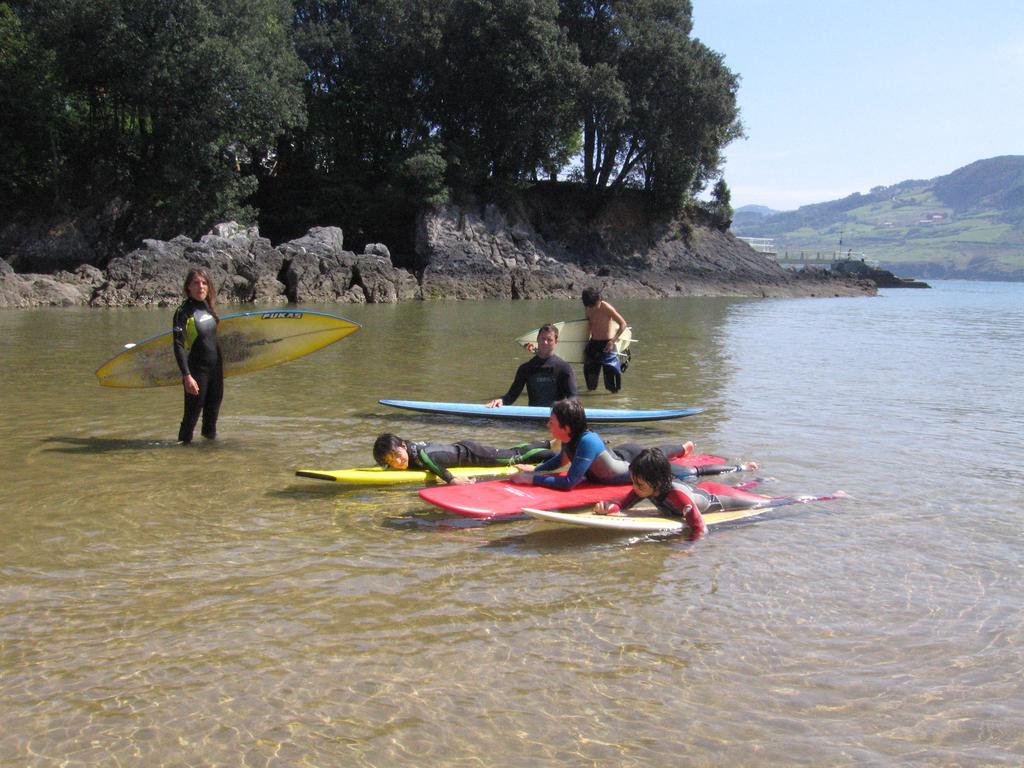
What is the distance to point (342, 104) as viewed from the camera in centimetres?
4138

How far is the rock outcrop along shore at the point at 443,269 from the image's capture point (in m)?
28.4

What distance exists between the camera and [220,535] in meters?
5.84

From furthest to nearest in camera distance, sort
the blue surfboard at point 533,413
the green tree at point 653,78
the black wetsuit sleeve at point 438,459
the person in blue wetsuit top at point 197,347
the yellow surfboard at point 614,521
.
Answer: the green tree at point 653,78, the blue surfboard at point 533,413, the person in blue wetsuit top at point 197,347, the black wetsuit sleeve at point 438,459, the yellow surfboard at point 614,521

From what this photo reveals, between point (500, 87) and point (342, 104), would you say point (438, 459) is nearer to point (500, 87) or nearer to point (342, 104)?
point (500, 87)

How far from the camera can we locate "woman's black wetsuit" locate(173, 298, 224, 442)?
839cm

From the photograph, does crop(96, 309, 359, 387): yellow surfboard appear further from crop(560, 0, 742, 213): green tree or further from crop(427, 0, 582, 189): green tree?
crop(560, 0, 742, 213): green tree

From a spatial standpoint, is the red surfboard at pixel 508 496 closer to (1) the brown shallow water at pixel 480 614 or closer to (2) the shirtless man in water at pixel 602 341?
(1) the brown shallow water at pixel 480 614

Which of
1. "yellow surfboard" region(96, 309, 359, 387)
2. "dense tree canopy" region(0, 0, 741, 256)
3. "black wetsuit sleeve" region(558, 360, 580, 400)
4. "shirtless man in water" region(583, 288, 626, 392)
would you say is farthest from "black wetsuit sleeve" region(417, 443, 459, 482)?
"dense tree canopy" region(0, 0, 741, 256)

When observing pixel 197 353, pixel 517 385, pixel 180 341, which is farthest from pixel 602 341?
pixel 180 341

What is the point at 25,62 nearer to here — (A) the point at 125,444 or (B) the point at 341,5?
(B) the point at 341,5

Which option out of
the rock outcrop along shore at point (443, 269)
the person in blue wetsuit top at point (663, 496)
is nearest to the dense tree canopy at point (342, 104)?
the rock outcrop along shore at point (443, 269)

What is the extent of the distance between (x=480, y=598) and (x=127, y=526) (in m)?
2.66

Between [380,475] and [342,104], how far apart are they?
37.6 m

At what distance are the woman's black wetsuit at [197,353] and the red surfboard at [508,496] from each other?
123 inches
